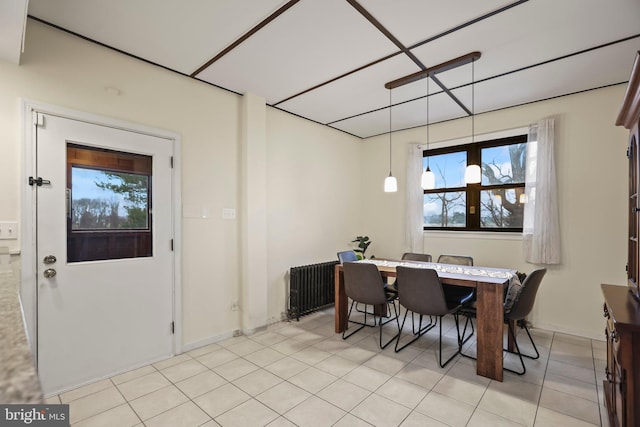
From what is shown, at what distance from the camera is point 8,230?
7.13ft

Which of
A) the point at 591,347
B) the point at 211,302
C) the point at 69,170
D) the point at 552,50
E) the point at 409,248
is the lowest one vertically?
the point at 591,347

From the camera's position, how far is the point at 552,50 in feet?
8.55

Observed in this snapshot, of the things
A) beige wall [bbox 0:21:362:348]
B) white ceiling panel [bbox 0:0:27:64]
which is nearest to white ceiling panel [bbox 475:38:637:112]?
beige wall [bbox 0:21:362:348]

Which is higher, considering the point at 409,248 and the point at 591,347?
the point at 409,248

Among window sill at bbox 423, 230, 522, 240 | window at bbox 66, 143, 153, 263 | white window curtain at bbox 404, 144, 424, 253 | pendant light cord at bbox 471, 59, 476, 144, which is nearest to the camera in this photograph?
window at bbox 66, 143, 153, 263

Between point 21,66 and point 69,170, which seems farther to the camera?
point 69,170

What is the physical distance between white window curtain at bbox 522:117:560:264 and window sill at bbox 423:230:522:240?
17 centimetres

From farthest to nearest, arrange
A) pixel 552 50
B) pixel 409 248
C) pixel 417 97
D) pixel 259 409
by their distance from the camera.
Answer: pixel 409 248 < pixel 417 97 < pixel 552 50 < pixel 259 409

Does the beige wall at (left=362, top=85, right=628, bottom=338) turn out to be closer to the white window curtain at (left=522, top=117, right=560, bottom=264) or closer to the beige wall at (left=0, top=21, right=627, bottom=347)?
the beige wall at (left=0, top=21, right=627, bottom=347)

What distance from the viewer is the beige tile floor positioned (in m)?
2.07

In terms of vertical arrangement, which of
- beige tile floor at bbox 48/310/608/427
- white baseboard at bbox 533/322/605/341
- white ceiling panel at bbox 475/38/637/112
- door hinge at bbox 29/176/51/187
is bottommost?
beige tile floor at bbox 48/310/608/427

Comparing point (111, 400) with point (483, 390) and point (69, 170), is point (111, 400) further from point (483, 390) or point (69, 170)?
point (483, 390)

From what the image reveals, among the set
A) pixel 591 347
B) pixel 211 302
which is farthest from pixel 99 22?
pixel 591 347

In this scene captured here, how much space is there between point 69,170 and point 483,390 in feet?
12.2
